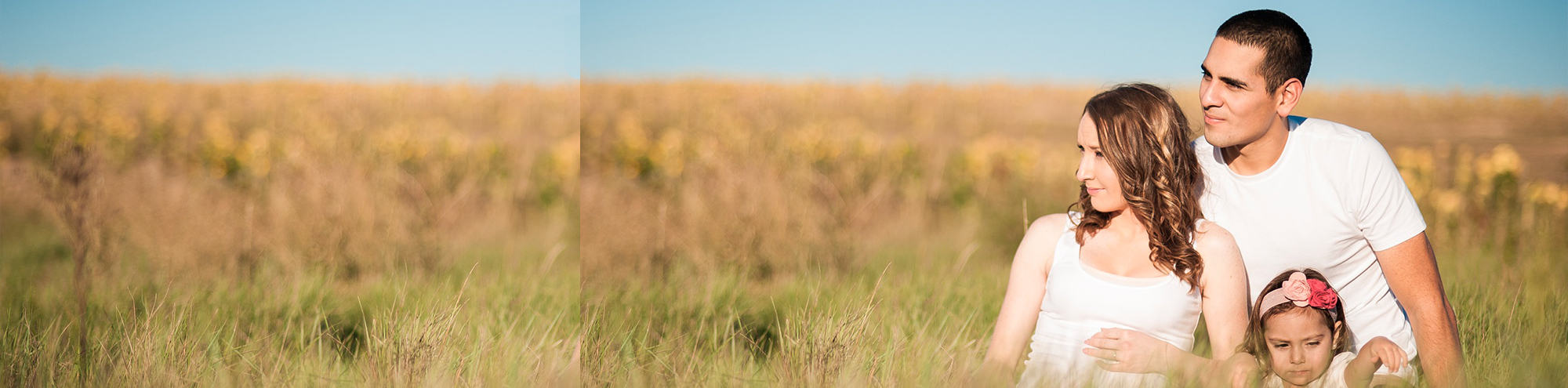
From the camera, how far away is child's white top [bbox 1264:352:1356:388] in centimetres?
227

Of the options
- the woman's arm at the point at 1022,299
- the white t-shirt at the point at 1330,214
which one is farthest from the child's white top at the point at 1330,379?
the woman's arm at the point at 1022,299

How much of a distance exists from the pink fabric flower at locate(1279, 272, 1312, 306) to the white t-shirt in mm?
162

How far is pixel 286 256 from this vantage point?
4.45 metres

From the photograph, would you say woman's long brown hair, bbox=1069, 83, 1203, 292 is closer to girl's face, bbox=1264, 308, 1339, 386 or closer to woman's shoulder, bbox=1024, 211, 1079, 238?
woman's shoulder, bbox=1024, 211, 1079, 238

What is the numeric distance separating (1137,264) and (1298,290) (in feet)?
1.64

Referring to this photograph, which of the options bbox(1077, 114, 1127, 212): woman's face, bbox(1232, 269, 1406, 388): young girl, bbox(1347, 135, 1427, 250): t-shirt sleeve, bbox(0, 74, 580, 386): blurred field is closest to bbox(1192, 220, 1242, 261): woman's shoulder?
bbox(1077, 114, 1127, 212): woman's face

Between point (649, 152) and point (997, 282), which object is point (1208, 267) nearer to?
point (997, 282)

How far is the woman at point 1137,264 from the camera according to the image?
6.74 feet

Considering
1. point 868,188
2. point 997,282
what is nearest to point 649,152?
point 868,188

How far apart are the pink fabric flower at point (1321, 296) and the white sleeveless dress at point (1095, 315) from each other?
401 millimetres

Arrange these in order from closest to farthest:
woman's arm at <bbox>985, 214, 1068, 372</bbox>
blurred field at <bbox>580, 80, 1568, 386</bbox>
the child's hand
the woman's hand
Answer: the woman's hand, woman's arm at <bbox>985, 214, 1068, 372</bbox>, the child's hand, blurred field at <bbox>580, 80, 1568, 386</bbox>

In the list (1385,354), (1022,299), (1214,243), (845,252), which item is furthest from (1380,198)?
(845,252)

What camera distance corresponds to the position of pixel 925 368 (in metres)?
2.50

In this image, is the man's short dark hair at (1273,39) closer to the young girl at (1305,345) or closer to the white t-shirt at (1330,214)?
the white t-shirt at (1330,214)
